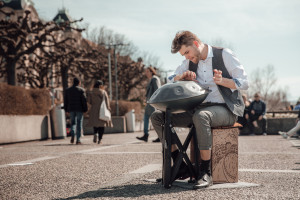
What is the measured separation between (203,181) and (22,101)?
12833mm

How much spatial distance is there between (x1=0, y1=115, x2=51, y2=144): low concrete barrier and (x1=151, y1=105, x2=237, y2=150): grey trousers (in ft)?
35.3

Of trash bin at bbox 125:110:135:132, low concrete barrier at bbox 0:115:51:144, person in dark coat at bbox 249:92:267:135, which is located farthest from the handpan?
trash bin at bbox 125:110:135:132

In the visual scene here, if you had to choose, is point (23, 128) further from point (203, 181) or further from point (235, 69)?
point (203, 181)

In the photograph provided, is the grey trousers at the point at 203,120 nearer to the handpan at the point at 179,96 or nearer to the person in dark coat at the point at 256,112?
the handpan at the point at 179,96

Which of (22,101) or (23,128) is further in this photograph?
(22,101)

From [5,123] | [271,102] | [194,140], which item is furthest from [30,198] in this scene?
[271,102]

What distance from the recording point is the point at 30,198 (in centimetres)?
408

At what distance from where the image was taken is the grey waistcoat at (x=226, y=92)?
15.0ft

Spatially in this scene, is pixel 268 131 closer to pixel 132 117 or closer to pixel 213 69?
pixel 132 117

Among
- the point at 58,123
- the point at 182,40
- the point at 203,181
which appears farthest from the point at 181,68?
the point at 58,123

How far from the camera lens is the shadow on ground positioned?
160 inches

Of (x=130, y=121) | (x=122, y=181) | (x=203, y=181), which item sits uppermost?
(x=203, y=181)

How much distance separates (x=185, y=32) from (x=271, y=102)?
310 feet

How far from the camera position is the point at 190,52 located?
15.0 ft
